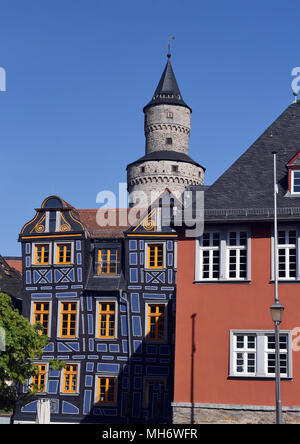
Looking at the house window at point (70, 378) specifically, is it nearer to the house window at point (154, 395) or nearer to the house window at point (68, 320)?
the house window at point (68, 320)

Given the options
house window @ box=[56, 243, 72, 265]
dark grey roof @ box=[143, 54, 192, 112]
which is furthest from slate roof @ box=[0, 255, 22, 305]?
dark grey roof @ box=[143, 54, 192, 112]

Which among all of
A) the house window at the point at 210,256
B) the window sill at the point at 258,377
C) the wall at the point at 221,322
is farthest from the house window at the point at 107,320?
the window sill at the point at 258,377

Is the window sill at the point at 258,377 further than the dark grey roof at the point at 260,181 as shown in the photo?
No

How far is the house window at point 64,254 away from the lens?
36.1m

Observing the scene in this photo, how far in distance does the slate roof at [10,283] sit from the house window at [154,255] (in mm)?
8495

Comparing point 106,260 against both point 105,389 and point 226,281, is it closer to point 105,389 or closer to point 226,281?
point 105,389

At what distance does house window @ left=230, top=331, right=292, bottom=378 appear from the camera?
22.1 m

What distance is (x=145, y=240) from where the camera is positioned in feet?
116

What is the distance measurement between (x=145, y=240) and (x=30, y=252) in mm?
6134

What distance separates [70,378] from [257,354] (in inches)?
606

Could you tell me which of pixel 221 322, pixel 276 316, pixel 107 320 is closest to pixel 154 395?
pixel 107 320

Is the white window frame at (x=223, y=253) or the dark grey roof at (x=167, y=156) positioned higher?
the dark grey roof at (x=167, y=156)
